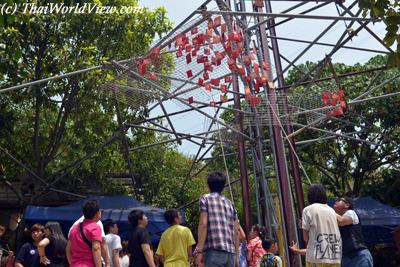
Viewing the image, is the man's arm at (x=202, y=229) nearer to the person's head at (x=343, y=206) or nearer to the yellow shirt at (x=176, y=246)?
the yellow shirt at (x=176, y=246)

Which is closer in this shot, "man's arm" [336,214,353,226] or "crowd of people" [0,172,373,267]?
"crowd of people" [0,172,373,267]

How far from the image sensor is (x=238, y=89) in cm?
969

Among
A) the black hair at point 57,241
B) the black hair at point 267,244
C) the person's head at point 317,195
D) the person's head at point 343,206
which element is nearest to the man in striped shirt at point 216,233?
the person's head at point 317,195

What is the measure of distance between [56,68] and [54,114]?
2.30m

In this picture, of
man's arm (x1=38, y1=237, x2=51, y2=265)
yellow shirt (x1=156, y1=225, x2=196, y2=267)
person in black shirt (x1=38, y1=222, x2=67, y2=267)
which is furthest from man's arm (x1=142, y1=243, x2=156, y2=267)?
man's arm (x1=38, y1=237, x2=51, y2=265)

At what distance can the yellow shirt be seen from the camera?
20.5ft

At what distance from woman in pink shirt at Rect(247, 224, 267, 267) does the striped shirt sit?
3.00 m

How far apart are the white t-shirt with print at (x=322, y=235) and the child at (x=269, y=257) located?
231 cm

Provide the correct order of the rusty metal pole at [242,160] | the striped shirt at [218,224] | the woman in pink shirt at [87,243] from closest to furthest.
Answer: the striped shirt at [218,224], the woman in pink shirt at [87,243], the rusty metal pole at [242,160]

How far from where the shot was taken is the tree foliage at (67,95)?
42.9 ft

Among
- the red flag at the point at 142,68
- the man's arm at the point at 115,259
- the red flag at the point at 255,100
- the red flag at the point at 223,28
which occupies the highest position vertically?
the red flag at the point at 223,28

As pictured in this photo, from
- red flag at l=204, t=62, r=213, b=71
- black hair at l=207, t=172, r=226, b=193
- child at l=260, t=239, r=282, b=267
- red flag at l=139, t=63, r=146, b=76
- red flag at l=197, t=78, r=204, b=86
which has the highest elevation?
red flag at l=139, t=63, r=146, b=76

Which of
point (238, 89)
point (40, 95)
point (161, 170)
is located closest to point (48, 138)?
point (40, 95)

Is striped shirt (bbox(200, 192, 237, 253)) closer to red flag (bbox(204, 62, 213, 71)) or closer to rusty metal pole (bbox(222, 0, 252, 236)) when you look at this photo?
red flag (bbox(204, 62, 213, 71))
